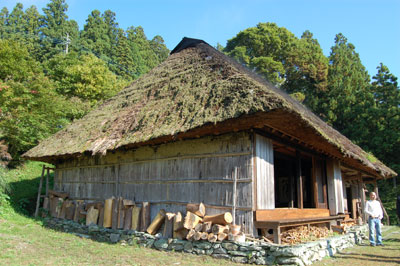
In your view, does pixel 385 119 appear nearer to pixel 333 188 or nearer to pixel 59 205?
pixel 333 188

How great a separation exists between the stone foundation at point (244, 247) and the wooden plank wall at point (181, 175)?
1.63 ft

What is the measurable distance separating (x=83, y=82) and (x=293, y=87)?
1949cm

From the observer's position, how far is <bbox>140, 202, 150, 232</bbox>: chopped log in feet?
26.1

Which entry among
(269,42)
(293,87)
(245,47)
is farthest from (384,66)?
(245,47)

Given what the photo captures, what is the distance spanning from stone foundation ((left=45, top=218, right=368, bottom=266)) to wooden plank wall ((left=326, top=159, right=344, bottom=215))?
2.73 ft

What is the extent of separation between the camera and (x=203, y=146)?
7410mm

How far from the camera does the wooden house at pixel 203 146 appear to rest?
21.0 feet

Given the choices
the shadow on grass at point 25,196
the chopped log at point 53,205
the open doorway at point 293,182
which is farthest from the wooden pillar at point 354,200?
the shadow on grass at point 25,196

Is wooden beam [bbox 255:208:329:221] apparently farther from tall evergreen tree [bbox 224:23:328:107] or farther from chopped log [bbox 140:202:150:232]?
tall evergreen tree [bbox 224:23:328:107]

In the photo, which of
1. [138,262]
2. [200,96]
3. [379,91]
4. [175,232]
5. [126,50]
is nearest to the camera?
[138,262]

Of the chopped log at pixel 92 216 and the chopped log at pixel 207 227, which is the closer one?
the chopped log at pixel 207 227

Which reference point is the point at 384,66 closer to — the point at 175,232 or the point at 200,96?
the point at 200,96

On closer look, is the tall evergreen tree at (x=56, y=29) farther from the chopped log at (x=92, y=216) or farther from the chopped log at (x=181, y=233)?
the chopped log at (x=181, y=233)

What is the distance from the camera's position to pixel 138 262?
588cm
